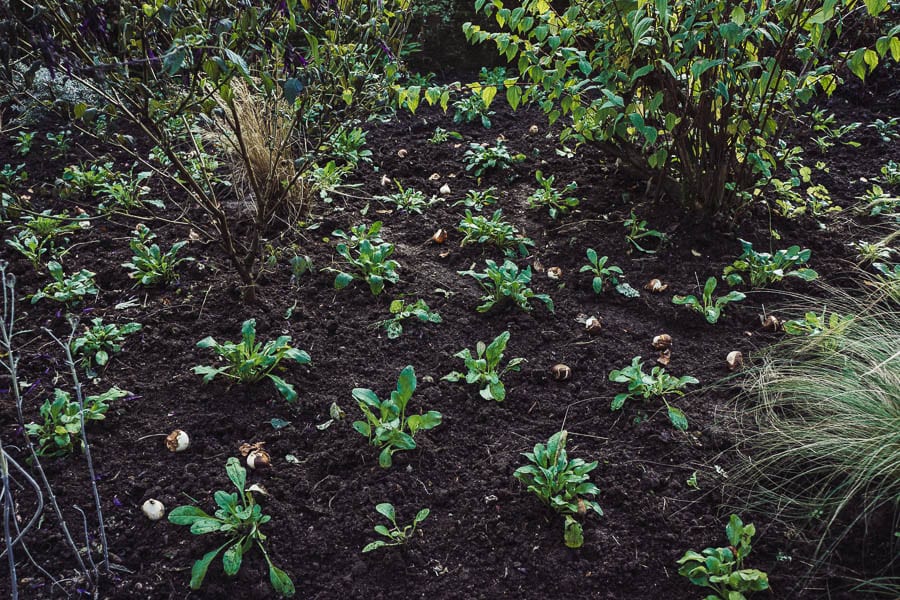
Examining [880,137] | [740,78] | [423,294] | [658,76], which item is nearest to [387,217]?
[423,294]

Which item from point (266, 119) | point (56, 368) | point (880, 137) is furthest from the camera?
point (880, 137)

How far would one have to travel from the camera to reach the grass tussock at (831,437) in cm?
172

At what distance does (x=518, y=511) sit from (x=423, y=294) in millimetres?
1089

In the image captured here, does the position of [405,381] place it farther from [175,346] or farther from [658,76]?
[658,76]

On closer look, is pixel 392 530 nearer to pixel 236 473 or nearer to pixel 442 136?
pixel 236 473

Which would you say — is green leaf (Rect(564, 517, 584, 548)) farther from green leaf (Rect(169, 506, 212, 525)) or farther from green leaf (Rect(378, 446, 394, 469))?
green leaf (Rect(169, 506, 212, 525))

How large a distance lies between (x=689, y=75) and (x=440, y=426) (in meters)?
1.73

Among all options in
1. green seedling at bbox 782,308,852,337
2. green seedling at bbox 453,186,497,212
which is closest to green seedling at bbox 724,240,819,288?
green seedling at bbox 782,308,852,337

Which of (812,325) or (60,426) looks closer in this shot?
(60,426)

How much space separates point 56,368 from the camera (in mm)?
2412

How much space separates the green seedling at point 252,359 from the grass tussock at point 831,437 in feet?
4.65

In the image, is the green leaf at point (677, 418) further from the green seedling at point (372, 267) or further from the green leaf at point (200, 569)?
the green leaf at point (200, 569)

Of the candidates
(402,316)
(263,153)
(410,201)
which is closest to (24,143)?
(263,153)

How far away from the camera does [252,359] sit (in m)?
2.23
